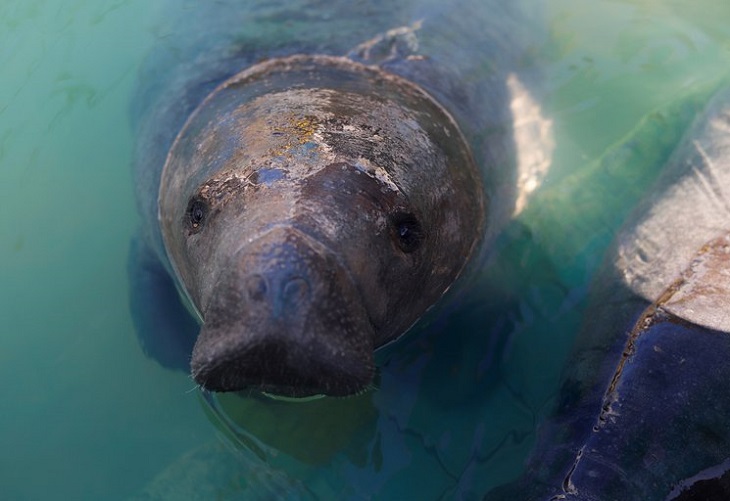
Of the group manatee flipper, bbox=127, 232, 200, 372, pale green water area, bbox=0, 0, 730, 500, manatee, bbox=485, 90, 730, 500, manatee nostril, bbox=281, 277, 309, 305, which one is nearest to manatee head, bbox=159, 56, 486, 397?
manatee nostril, bbox=281, 277, 309, 305

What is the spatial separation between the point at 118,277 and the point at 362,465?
2458mm

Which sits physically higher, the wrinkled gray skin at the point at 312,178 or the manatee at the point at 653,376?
the wrinkled gray skin at the point at 312,178

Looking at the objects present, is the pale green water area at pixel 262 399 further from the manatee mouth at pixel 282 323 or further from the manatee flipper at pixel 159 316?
the manatee mouth at pixel 282 323

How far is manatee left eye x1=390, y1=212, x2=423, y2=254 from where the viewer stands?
4.13 meters

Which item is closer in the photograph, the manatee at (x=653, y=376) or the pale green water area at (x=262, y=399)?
the manatee at (x=653, y=376)

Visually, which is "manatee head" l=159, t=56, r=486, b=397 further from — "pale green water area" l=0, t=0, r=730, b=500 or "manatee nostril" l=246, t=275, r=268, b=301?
"pale green water area" l=0, t=0, r=730, b=500

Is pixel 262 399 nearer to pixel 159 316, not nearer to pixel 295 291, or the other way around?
pixel 159 316

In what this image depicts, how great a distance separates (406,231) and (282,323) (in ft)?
3.82

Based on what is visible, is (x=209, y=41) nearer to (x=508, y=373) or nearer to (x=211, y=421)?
(x=211, y=421)

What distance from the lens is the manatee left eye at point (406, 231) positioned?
4.13 m

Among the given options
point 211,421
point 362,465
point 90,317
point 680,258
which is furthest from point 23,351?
point 680,258

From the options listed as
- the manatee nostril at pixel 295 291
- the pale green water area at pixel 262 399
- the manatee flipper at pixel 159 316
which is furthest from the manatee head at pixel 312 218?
the pale green water area at pixel 262 399

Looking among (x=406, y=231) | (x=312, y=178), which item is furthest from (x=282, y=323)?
(x=406, y=231)

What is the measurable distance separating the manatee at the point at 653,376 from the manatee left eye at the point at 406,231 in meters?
1.45
